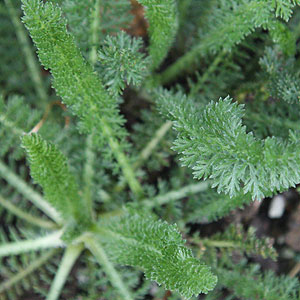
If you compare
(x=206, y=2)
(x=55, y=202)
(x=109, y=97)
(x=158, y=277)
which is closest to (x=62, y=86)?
(x=109, y=97)

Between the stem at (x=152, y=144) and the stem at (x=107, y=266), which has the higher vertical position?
the stem at (x=152, y=144)

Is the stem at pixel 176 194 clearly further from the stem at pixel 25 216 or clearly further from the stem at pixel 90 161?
the stem at pixel 25 216

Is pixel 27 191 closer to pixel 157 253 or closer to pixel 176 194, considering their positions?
pixel 176 194

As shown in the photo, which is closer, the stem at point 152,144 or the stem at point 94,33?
the stem at point 94,33

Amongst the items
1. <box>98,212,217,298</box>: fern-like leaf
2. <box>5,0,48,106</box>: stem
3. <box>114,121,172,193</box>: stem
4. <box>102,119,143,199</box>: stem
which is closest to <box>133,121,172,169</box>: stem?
<box>114,121,172,193</box>: stem

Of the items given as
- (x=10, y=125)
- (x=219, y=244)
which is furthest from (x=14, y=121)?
(x=219, y=244)

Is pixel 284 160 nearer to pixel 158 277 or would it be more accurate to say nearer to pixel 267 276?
pixel 158 277

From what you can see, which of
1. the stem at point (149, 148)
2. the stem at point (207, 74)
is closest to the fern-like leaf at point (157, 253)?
the stem at point (149, 148)
